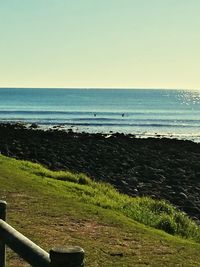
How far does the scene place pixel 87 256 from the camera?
278 inches

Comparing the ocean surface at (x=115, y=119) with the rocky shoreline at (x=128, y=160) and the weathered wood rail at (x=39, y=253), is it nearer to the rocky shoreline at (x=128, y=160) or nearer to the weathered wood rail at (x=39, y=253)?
the rocky shoreline at (x=128, y=160)

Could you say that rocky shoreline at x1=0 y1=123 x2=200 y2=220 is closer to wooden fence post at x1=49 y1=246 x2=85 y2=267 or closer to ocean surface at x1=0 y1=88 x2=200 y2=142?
wooden fence post at x1=49 y1=246 x2=85 y2=267

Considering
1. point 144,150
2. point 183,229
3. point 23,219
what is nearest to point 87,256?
point 23,219

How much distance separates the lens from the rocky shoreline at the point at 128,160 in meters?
18.4

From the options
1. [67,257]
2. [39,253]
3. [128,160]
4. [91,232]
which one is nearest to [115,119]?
[128,160]

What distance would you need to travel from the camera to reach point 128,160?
2616cm

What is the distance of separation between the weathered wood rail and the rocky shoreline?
1124 centimetres

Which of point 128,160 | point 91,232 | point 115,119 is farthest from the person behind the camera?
point 115,119

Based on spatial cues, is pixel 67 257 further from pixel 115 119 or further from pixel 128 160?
pixel 115 119

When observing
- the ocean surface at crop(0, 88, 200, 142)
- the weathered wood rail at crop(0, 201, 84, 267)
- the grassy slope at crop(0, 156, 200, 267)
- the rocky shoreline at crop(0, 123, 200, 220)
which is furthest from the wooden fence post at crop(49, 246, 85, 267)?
the ocean surface at crop(0, 88, 200, 142)

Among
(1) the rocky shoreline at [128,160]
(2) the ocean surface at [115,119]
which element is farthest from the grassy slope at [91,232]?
(2) the ocean surface at [115,119]

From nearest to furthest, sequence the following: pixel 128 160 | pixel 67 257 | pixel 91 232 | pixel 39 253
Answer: pixel 67 257
pixel 39 253
pixel 91 232
pixel 128 160

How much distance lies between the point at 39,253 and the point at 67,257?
51 centimetres

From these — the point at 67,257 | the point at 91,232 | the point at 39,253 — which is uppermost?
the point at 67,257
